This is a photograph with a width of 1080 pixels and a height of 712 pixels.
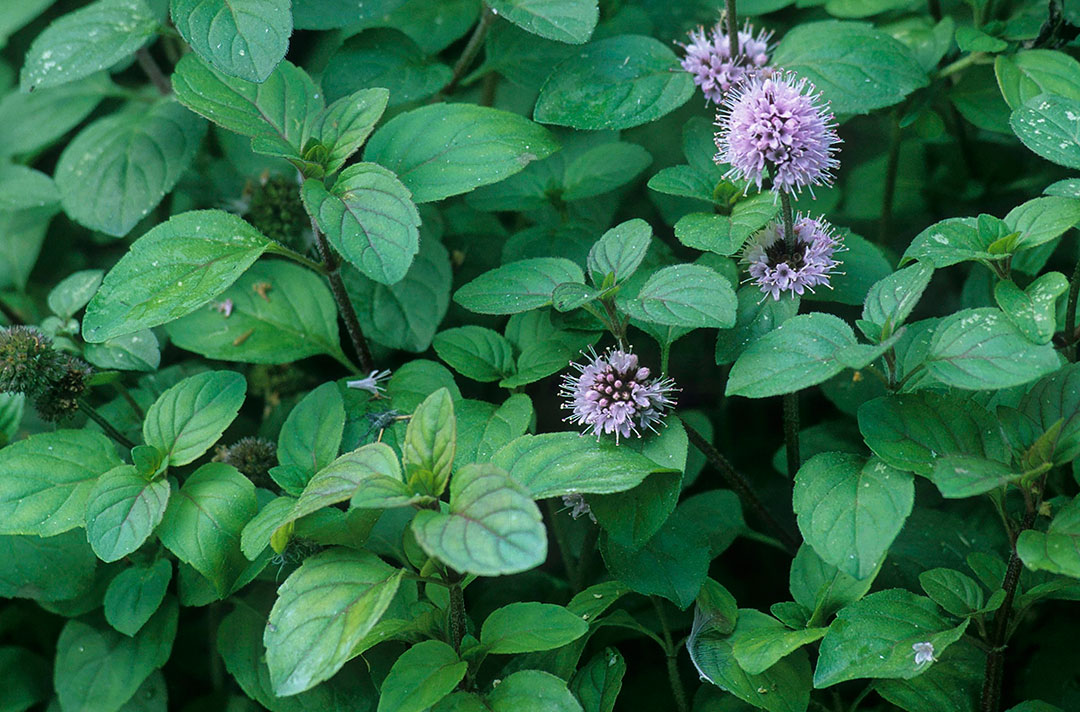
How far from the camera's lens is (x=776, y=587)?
1.47m

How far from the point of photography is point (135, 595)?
1167 mm

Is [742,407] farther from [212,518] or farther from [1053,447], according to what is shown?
[212,518]

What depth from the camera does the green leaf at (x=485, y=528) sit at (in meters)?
0.78

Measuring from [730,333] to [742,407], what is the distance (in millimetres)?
613

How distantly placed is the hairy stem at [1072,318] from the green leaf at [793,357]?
345 millimetres

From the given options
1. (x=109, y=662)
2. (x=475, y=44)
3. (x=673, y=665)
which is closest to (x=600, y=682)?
A: (x=673, y=665)

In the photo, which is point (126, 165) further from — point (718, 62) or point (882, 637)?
point (882, 637)

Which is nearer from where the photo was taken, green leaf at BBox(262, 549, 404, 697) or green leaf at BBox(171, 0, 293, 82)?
green leaf at BBox(262, 549, 404, 697)

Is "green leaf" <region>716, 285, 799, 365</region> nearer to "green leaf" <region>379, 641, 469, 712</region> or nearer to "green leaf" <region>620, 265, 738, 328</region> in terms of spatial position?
"green leaf" <region>620, 265, 738, 328</region>

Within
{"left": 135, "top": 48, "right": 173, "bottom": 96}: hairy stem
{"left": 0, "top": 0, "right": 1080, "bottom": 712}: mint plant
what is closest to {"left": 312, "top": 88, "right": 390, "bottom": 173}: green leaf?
{"left": 0, "top": 0, "right": 1080, "bottom": 712}: mint plant

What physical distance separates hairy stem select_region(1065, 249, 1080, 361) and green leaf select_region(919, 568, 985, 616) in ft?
1.09

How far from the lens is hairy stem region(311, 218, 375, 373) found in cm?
122

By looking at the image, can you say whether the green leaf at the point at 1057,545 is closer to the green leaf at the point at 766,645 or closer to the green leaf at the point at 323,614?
the green leaf at the point at 766,645

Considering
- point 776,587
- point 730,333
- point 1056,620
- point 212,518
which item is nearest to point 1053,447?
point 730,333
